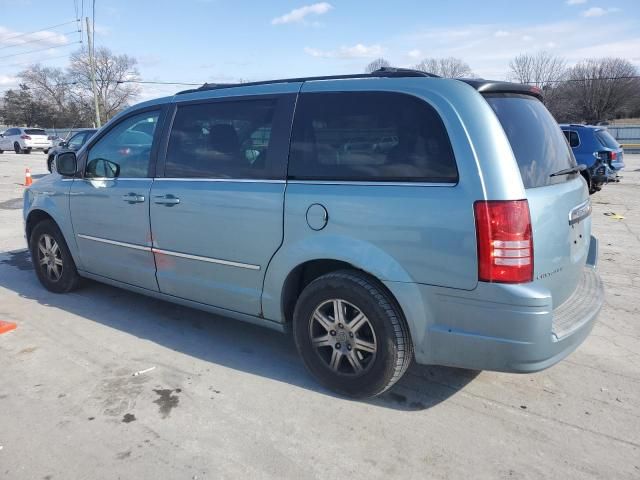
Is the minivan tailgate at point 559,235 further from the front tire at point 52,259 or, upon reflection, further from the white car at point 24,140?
the white car at point 24,140

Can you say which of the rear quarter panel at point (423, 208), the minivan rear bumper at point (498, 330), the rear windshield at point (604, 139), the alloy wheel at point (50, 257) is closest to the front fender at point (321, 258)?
the rear quarter panel at point (423, 208)

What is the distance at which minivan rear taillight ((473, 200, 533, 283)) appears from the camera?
8.73 ft

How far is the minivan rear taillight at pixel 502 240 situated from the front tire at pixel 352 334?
2.06ft

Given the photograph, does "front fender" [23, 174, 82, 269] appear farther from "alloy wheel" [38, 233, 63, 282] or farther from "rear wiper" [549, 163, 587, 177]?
"rear wiper" [549, 163, 587, 177]

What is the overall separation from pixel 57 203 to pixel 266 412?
329 cm

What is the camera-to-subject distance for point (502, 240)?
266cm

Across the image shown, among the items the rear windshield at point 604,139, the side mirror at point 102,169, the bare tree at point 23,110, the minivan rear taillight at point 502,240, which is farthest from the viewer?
the bare tree at point 23,110

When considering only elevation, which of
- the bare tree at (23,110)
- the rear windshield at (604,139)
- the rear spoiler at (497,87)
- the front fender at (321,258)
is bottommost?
the front fender at (321,258)

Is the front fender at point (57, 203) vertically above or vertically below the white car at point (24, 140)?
below

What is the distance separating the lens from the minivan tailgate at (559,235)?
2785 mm

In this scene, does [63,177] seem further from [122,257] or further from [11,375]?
[11,375]

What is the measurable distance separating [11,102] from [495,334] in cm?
9052

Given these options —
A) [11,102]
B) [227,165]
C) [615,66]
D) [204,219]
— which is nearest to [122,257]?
[204,219]

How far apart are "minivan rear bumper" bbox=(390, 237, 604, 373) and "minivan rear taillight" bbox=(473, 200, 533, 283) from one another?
0.23 feet
